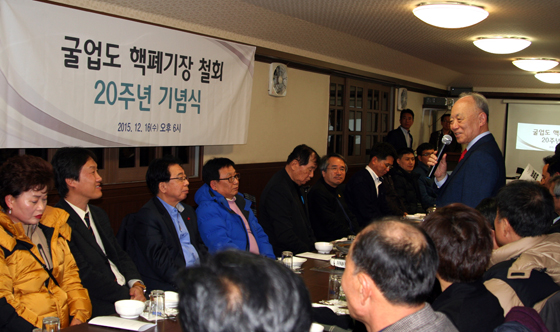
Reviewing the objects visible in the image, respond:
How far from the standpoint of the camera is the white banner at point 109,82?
3150 mm

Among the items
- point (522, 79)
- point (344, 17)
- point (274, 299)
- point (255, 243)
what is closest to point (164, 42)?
point (255, 243)

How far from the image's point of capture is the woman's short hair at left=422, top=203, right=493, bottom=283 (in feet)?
5.36

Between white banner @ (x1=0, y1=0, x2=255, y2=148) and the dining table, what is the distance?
1775 millimetres

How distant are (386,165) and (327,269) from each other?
2.51 meters

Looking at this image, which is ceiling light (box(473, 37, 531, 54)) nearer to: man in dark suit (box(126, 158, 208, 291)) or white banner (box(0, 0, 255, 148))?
white banner (box(0, 0, 255, 148))

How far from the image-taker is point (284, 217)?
3.81 m

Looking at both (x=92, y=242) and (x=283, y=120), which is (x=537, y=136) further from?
(x=92, y=242)

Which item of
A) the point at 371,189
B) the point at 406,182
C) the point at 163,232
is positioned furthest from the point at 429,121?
the point at 163,232

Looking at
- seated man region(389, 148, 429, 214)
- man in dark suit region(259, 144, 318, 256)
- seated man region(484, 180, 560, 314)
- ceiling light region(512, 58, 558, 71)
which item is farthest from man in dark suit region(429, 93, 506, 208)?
ceiling light region(512, 58, 558, 71)

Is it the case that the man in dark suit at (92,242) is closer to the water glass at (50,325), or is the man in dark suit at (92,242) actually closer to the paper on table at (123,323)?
the paper on table at (123,323)

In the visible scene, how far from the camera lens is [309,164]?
398 centimetres

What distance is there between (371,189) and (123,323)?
3.50 m

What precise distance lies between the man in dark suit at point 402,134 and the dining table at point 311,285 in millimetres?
5769

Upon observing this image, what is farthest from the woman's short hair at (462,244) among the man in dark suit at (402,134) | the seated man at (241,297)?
the man in dark suit at (402,134)
